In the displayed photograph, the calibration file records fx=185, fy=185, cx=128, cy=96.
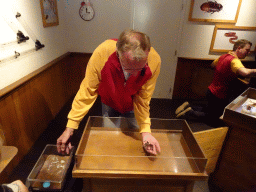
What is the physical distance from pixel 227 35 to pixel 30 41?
3.21 metres

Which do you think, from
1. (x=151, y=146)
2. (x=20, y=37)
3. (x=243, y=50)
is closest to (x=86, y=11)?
(x=20, y=37)

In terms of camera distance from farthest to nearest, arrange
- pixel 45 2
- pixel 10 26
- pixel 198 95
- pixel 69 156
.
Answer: pixel 198 95 → pixel 45 2 → pixel 10 26 → pixel 69 156

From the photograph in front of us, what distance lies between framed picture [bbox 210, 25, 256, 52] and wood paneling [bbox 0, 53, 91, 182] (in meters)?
2.42

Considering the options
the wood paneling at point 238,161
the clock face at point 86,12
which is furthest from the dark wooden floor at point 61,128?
the clock face at point 86,12

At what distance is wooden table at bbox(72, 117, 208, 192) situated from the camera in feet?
3.01

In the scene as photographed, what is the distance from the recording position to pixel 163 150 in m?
1.11

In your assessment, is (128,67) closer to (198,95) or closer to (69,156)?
(69,156)

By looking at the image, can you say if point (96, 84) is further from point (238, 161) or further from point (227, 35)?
point (227, 35)

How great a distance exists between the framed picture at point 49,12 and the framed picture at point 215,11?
2256 millimetres

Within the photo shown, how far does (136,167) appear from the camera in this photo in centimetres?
96

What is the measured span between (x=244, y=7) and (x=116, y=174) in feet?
11.9

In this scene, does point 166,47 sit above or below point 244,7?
below

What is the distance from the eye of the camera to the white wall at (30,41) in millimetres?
1793

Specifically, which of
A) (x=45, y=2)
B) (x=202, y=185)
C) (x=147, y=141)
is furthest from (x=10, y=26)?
(x=202, y=185)
